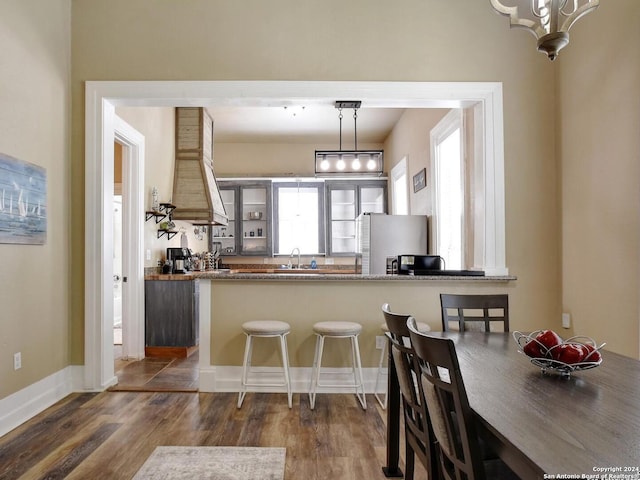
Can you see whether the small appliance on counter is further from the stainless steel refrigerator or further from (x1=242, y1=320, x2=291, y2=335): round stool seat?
(x1=242, y1=320, x2=291, y2=335): round stool seat

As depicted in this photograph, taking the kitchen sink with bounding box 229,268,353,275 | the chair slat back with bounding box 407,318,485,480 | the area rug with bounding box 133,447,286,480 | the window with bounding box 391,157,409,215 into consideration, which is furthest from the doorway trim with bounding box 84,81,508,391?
the kitchen sink with bounding box 229,268,353,275

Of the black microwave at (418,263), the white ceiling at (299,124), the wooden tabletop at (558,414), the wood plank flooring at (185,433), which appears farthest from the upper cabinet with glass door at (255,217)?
the wooden tabletop at (558,414)

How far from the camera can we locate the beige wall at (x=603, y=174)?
2.51 m

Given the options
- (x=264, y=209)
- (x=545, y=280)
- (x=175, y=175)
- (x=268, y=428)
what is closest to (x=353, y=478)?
(x=268, y=428)

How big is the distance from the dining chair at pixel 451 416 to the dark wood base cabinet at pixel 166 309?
142 inches

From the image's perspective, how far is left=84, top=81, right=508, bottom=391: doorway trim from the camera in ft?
10.9

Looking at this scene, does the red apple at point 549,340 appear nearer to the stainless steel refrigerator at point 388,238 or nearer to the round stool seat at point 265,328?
the round stool seat at point 265,328

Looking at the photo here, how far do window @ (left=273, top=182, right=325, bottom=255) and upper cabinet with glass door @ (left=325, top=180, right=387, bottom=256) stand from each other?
0.77ft

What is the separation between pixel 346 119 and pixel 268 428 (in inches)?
192

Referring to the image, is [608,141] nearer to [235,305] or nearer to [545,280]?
[545,280]

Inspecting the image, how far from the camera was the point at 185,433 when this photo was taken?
2572 mm

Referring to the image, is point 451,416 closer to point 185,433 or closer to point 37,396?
point 185,433

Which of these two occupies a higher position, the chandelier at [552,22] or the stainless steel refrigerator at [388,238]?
the chandelier at [552,22]

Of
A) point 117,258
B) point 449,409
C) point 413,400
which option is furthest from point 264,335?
point 117,258
